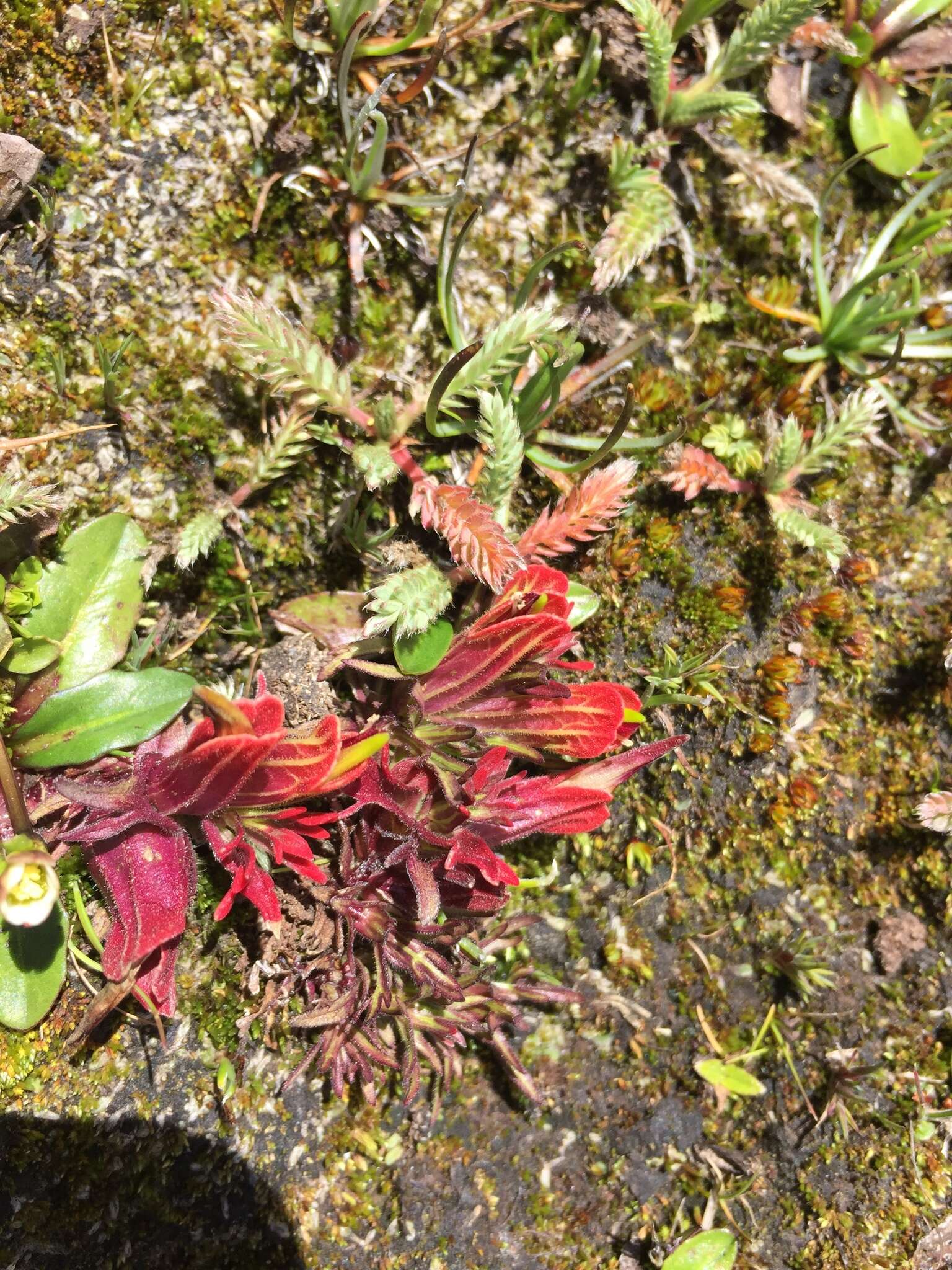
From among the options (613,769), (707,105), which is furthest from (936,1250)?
(707,105)

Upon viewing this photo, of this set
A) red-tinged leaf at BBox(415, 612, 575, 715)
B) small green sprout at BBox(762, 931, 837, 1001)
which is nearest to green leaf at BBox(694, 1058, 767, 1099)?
small green sprout at BBox(762, 931, 837, 1001)

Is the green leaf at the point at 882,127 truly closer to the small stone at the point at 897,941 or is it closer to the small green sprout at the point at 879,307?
the small green sprout at the point at 879,307

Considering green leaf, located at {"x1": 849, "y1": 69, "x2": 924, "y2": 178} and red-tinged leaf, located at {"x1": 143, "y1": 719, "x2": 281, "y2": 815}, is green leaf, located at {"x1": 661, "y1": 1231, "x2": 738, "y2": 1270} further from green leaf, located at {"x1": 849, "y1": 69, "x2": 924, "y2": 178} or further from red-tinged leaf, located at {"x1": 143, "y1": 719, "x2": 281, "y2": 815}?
green leaf, located at {"x1": 849, "y1": 69, "x2": 924, "y2": 178}

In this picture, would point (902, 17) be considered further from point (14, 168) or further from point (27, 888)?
point (27, 888)

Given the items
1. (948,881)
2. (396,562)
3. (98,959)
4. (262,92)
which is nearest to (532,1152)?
(98,959)

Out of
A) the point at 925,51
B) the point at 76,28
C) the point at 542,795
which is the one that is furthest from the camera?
the point at 925,51

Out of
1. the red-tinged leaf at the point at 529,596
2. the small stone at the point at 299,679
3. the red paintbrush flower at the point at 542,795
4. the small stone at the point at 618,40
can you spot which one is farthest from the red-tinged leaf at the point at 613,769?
the small stone at the point at 618,40

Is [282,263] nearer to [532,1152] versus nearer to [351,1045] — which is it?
[351,1045]
